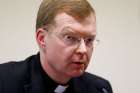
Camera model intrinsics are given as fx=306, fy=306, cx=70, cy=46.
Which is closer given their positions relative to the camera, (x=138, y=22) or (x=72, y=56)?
(x=72, y=56)

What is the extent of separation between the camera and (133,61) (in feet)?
6.81

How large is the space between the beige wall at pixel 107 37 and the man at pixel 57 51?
2.12 ft

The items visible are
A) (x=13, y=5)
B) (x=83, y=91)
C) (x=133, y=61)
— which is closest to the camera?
(x=83, y=91)

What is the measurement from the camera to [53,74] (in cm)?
126

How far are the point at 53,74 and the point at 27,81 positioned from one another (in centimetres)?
11

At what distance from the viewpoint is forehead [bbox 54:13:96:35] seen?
1125 millimetres

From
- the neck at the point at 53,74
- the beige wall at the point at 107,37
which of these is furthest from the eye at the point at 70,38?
the beige wall at the point at 107,37

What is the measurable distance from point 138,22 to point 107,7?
0.23 m

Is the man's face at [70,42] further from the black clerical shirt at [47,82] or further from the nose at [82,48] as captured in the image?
the black clerical shirt at [47,82]

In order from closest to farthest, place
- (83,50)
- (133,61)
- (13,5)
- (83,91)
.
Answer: (83,50) → (83,91) → (13,5) → (133,61)

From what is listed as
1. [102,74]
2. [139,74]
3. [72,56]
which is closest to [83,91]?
[72,56]

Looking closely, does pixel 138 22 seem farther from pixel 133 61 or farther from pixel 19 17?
pixel 19 17

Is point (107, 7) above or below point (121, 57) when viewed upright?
above

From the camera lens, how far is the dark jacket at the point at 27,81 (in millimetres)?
1233
